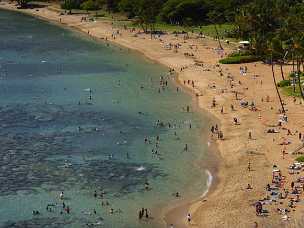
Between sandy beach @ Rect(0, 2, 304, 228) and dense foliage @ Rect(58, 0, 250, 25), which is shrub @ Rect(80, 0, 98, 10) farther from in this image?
sandy beach @ Rect(0, 2, 304, 228)

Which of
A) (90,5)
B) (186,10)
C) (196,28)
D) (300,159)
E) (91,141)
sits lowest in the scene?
(91,141)

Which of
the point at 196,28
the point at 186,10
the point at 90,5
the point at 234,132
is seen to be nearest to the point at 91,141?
the point at 234,132

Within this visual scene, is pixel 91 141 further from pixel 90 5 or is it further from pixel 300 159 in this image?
pixel 90 5

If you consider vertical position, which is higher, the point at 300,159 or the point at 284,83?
the point at 284,83

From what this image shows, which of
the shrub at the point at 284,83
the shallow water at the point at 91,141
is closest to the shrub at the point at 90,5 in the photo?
the shallow water at the point at 91,141

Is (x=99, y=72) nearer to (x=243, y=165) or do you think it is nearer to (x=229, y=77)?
(x=229, y=77)

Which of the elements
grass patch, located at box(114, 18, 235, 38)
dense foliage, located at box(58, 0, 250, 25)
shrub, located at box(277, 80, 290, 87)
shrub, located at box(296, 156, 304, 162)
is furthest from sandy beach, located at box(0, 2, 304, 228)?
dense foliage, located at box(58, 0, 250, 25)
